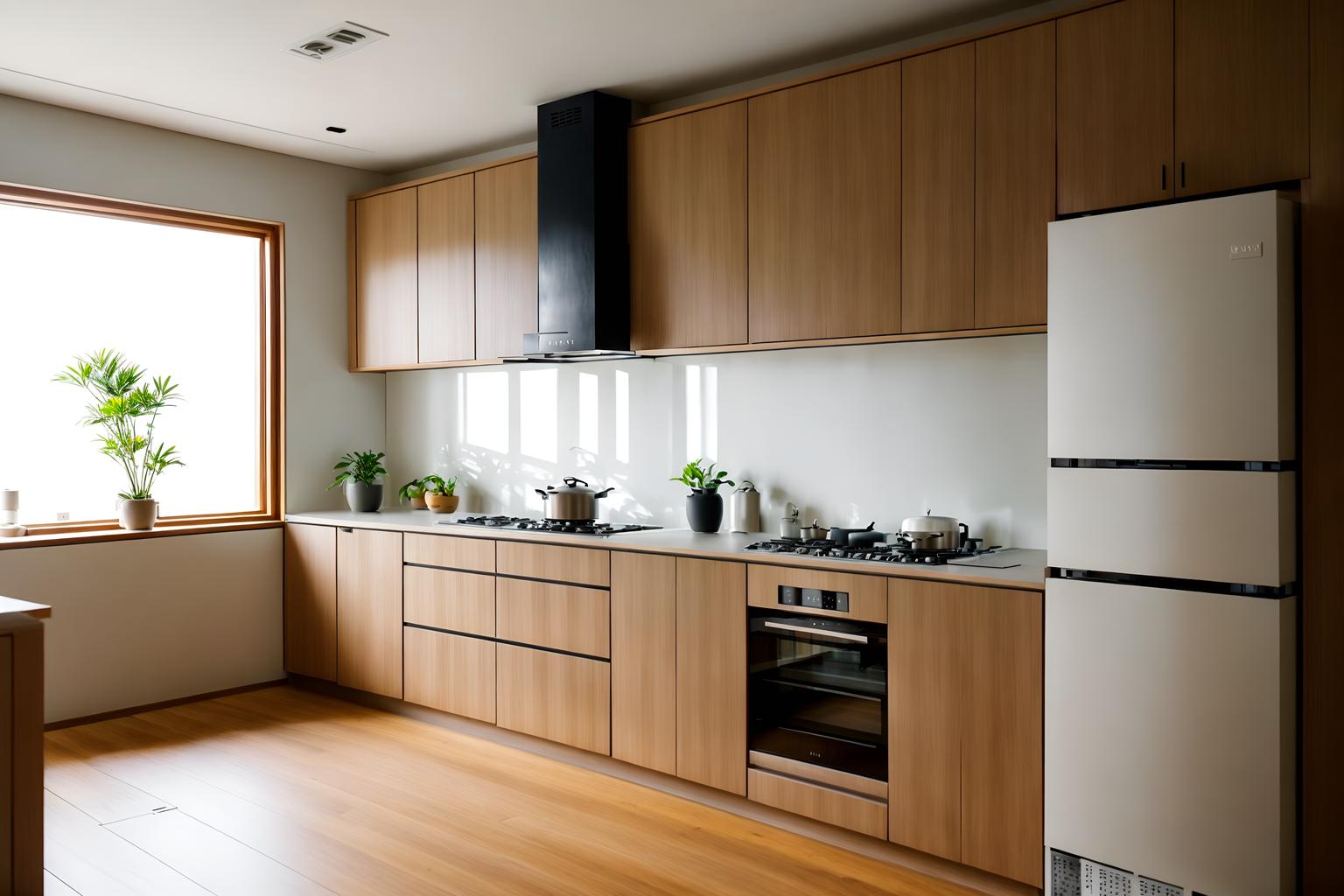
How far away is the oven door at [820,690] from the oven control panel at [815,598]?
0.16ft

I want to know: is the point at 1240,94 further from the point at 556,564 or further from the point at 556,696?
the point at 556,696

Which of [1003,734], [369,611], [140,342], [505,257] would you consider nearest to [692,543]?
[1003,734]

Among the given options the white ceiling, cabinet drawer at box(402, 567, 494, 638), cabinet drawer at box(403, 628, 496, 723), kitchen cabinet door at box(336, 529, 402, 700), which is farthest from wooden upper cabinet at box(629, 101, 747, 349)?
kitchen cabinet door at box(336, 529, 402, 700)

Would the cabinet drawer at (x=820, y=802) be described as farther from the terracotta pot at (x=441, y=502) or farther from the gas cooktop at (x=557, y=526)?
the terracotta pot at (x=441, y=502)

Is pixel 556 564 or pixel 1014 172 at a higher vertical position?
pixel 1014 172

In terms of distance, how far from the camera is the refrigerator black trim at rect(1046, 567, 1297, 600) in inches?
92.7

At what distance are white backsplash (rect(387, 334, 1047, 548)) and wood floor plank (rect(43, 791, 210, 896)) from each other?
2.28 m

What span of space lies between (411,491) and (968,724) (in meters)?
3.42

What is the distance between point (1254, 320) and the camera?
7.75 feet

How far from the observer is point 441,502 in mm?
5180

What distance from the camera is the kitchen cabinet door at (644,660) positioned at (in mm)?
3604

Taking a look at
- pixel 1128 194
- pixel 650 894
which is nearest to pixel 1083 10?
pixel 1128 194

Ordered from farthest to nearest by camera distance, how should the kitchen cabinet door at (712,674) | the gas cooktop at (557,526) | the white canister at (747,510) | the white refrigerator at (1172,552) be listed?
the gas cooktop at (557,526)
the white canister at (747,510)
the kitchen cabinet door at (712,674)
the white refrigerator at (1172,552)

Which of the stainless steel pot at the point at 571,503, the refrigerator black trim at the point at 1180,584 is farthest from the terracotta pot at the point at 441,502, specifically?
the refrigerator black trim at the point at 1180,584
